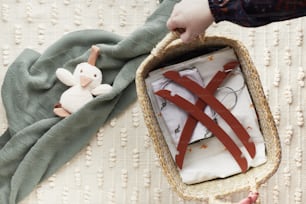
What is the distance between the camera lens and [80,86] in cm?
132

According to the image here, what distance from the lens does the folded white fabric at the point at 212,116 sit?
124 centimetres

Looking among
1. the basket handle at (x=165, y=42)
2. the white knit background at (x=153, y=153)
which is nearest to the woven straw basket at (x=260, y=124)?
the basket handle at (x=165, y=42)

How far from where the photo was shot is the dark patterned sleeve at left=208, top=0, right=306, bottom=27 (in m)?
0.87

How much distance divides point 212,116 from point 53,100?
37 cm

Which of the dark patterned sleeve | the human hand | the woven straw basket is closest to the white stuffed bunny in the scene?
the woven straw basket

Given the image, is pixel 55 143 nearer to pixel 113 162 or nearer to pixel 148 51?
pixel 113 162

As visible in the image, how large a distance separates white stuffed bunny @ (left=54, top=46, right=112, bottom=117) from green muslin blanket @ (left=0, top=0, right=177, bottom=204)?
2cm

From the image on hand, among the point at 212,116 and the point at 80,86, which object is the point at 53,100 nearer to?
the point at 80,86

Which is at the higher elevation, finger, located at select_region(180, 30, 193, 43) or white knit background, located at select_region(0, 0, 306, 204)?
finger, located at select_region(180, 30, 193, 43)

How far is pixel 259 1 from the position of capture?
87 cm

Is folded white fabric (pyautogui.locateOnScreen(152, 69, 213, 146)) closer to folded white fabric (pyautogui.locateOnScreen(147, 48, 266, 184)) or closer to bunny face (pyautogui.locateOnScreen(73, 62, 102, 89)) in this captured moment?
folded white fabric (pyautogui.locateOnScreen(147, 48, 266, 184))

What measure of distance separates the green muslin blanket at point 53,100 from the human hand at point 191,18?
295mm

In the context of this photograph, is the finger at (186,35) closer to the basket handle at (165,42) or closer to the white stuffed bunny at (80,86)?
the basket handle at (165,42)

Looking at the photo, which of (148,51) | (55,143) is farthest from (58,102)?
(148,51)
